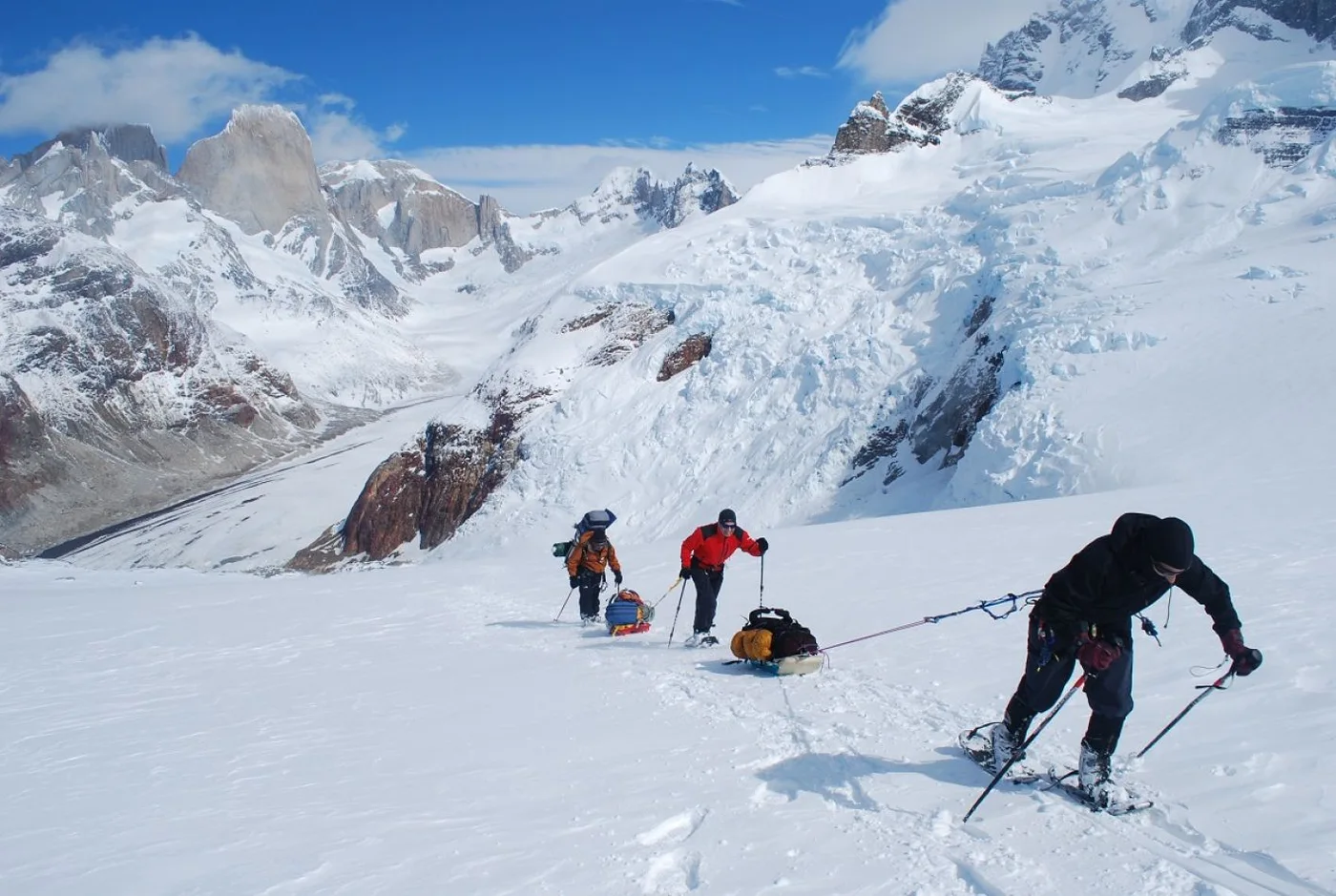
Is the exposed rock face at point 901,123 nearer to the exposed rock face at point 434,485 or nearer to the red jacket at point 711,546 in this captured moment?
the exposed rock face at point 434,485

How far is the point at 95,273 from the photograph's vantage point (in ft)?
491

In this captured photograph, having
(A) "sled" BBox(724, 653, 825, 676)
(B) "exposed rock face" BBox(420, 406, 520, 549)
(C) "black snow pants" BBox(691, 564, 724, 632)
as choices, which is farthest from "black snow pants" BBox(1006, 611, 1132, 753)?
(B) "exposed rock face" BBox(420, 406, 520, 549)

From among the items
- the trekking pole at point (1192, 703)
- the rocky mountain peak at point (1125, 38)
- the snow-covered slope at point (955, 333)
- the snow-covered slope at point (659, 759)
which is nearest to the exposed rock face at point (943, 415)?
the snow-covered slope at point (955, 333)

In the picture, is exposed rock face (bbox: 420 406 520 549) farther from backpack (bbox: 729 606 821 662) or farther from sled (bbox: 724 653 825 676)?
sled (bbox: 724 653 825 676)

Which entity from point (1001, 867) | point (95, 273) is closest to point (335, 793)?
point (1001, 867)

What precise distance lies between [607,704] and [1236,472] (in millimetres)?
17675

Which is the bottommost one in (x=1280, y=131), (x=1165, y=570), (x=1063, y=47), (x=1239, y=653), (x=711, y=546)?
(x=1239, y=653)

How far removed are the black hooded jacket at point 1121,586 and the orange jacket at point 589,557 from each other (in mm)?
8421

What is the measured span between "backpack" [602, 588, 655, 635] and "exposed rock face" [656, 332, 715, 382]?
114 ft

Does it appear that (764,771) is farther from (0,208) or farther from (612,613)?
(0,208)

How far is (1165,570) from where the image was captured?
17.1 ft

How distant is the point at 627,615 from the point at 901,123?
60.8 meters

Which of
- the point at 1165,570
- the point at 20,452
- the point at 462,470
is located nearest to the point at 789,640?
the point at 1165,570

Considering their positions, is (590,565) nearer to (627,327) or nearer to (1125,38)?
(627,327)
